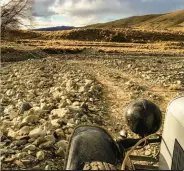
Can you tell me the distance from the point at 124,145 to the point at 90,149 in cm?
160

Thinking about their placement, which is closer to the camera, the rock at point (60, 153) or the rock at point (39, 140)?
the rock at point (60, 153)

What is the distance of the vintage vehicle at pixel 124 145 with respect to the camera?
601 cm

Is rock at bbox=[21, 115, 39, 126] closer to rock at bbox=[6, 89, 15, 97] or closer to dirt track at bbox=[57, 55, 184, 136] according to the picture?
dirt track at bbox=[57, 55, 184, 136]

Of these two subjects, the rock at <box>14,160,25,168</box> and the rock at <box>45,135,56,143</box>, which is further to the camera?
the rock at <box>45,135,56,143</box>

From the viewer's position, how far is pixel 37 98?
13.6 metres

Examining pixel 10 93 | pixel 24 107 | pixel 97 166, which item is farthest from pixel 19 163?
pixel 10 93

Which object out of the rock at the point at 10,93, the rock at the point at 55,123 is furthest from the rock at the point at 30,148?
the rock at the point at 10,93

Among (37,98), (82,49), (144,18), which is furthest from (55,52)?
(144,18)

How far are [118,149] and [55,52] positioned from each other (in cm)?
2995

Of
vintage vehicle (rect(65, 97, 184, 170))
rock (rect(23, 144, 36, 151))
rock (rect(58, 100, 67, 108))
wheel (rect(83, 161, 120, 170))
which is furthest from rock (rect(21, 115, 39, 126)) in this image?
wheel (rect(83, 161, 120, 170))

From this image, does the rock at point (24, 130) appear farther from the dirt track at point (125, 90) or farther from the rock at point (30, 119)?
the dirt track at point (125, 90)

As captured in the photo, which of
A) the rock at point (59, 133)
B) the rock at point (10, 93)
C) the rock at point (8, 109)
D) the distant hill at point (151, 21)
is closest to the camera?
the rock at point (59, 133)

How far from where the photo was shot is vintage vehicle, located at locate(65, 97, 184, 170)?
601cm

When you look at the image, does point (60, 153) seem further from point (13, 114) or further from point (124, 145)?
point (13, 114)
